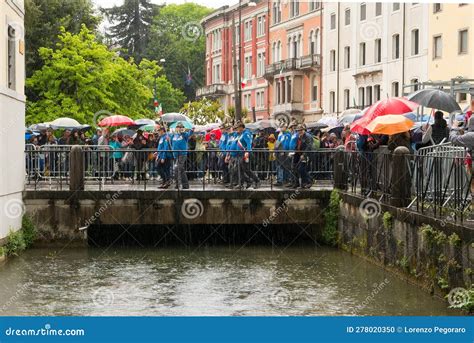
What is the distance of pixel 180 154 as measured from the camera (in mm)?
25344

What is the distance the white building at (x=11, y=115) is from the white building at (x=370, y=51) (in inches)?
1298

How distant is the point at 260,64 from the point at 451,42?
3598 cm

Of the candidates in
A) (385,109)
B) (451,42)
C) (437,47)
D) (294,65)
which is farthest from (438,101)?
(294,65)

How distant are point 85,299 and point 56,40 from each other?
122ft

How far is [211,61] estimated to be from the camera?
95375 mm

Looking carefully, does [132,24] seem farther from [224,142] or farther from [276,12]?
[224,142]

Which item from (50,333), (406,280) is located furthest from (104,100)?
(50,333)

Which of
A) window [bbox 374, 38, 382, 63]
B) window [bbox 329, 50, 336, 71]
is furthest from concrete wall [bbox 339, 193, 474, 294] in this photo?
window [bbox 329, 50, 336, 71]

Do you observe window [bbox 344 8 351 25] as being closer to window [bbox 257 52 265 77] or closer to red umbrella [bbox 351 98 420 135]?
window [bbox 257 52 265 77]

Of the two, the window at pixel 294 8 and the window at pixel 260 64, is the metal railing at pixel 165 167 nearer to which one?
the window at pixel 294 8

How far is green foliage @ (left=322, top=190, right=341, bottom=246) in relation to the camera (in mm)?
24609

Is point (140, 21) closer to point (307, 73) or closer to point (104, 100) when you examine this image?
point (307, 73)

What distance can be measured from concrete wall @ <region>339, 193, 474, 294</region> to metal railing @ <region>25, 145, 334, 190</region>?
2752 millimetres

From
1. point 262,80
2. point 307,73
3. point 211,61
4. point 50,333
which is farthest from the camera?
point 211,61
